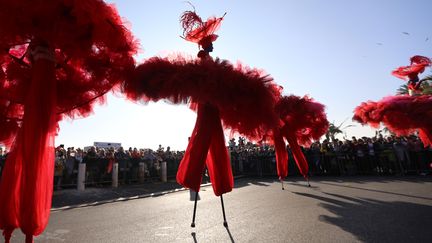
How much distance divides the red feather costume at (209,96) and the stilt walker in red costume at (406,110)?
141 inches

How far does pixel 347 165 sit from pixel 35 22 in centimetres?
1494

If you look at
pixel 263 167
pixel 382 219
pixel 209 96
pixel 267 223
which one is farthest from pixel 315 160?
pixel 209 96

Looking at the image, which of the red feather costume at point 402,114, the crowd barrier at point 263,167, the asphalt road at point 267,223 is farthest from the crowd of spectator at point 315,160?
the red feather costume at point 402,114

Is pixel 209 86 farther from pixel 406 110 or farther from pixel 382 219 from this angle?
pixel 406 110

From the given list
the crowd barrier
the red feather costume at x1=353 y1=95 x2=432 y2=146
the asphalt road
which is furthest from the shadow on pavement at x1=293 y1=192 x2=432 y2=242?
the crowd barrier

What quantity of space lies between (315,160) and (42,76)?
48.2 ft

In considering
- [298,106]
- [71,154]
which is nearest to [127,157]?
[71,154]

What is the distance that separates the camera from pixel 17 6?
8.71 ft

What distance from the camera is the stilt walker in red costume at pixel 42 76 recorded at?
8.21 feet

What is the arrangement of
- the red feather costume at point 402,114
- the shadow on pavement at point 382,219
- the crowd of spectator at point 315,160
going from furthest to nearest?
the crowd of spectator at point 315,160 → the red feather costume at point 402,114 → the shadow on pavement at point 382,219

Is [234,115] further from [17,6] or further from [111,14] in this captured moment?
[17,6]

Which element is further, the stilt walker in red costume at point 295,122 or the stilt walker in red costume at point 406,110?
the stilt walker in red costume at point 295,122

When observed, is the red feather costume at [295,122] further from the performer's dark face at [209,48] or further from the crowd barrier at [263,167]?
the crowd barrier at [263,167]

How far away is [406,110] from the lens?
5914 mm
